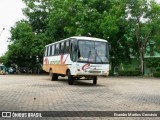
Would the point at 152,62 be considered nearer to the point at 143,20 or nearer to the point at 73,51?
the point at 143,20

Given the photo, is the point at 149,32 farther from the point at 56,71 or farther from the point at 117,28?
the point at 56,71

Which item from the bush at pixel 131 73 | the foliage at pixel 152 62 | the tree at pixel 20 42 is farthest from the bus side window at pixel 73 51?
the foliage at pixel 152 62

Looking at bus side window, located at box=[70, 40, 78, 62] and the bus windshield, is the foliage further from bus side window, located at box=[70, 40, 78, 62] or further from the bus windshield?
bus side window, located at box=[70, 40, 78, 62]

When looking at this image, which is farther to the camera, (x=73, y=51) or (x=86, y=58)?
(x=73, y=51)

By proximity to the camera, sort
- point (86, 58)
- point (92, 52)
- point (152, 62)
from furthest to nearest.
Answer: point (152, 62)
point (92, 52)
point (86, 58)

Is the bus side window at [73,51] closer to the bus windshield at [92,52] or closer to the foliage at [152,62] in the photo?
the bus windshield at [92,52]

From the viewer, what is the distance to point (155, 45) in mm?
49875

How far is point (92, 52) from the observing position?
24516 mm

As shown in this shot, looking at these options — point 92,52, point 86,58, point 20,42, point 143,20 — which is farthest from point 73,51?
point 20,42

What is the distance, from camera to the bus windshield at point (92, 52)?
79.6 ft

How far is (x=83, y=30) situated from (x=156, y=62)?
16016 mm

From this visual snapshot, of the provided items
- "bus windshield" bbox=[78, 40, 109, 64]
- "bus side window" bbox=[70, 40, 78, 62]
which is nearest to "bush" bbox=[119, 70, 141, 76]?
"bus windshield" bbox=[78, 40, 109, 64]

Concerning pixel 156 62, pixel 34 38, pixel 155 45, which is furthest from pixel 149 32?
pixel 34 38

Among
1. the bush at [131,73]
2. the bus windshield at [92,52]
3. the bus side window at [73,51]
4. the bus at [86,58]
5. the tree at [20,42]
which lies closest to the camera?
the bus at [86,58]
